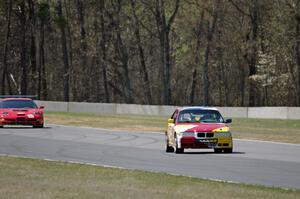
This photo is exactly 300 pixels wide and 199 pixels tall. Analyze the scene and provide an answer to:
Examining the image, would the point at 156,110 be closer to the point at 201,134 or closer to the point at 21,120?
the point at 21,120

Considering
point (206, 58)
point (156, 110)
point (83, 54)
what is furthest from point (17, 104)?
point (83, 54)

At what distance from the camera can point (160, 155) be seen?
23.8m

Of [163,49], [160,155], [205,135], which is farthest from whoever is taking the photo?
[163,49]

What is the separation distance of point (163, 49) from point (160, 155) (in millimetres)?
53532

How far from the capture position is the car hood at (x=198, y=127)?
24391mm

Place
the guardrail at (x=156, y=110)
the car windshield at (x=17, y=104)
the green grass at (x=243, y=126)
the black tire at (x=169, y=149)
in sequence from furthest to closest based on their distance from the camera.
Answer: the guardrail at (x=156, y=110) < the car windshield at (x=17, y=104) < the green grass at (x=243, y=126) < the black tire at (x=169, y=149)

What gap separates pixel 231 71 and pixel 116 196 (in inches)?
3173

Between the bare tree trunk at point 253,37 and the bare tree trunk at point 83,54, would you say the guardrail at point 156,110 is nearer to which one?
the bare tree trunk at point 253,37

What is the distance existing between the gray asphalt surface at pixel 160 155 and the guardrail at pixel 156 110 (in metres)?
18.7

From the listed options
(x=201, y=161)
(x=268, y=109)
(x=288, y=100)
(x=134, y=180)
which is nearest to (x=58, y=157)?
(x=201, y=161)

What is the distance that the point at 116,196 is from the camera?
1271 cm

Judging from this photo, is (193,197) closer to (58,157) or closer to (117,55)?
(58,157)

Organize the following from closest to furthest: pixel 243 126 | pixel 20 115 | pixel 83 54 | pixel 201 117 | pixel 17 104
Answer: pixel 201 117
pixel 20 115
pixel 17 104
pixel 243 126
pixel 83 54

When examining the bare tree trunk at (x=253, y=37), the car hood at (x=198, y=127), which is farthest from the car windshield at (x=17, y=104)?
the bare tree trunk at (x=253, y=37)
